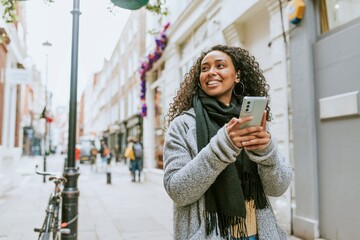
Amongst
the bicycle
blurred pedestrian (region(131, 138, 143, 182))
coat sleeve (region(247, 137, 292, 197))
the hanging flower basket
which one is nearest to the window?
coat sleeve (region(247, 137, 292, 197))

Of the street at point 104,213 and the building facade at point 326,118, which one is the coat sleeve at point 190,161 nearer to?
the building facade at point 326,118

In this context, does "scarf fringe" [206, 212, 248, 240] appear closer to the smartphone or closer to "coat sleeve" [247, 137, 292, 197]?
"coat sleeve" [247, 137, 292, 197]

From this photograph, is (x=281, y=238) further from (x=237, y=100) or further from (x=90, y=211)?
(x=90, y=211)

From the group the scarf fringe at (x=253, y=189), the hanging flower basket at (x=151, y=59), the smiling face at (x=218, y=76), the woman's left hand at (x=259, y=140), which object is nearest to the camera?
the woman's left hand at (x=259, y=140)

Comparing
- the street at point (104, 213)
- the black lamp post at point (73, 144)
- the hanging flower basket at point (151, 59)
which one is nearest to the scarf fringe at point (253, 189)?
the black lamp post at point (73, 144)

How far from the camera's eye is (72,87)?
467 cm

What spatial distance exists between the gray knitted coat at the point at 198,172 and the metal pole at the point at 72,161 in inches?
125

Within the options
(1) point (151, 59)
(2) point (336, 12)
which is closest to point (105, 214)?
(2) point (336, 12)

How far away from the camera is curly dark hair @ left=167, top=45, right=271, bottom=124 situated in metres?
1.90

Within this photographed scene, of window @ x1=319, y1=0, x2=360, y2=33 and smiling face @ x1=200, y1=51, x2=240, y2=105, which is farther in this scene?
window @ x1=319, y1=0, x2=360, y2=33

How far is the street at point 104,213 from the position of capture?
5.93 m

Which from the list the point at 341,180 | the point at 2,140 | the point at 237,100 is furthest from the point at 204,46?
the point at 237,100

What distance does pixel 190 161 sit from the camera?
152cm

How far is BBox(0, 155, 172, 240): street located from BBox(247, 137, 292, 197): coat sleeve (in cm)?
431
